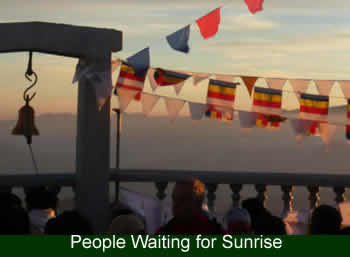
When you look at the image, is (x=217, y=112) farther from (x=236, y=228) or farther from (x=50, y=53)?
(x=236, y=228)

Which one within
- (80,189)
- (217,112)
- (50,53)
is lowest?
(80,189)

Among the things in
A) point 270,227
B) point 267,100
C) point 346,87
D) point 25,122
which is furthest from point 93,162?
point 270,227

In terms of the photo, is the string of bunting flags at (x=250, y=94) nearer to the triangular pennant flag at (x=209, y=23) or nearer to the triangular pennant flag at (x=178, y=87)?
the triangular pennant flag at (x=178, y=87)

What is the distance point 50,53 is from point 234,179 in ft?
8.46

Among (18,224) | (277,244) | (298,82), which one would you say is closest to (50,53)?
(298,82)

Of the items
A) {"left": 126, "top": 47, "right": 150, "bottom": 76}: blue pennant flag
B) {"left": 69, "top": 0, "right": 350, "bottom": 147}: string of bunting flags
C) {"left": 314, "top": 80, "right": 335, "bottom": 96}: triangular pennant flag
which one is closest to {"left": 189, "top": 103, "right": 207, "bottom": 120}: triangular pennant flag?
{"left": 69, "top": 0, "right": 350, "bottom": 147}: string of bunting flags

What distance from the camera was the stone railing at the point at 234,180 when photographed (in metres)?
8.86

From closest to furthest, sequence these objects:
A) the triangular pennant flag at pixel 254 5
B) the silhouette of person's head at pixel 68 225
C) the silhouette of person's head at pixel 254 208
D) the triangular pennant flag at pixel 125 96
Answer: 1. the silhouette of person's head at pixel 68 225
2. the silhouette of person's head at pixel 254 208
3. the triangular pennant flag at pixel 254 5
4. the triangular pennant flag at pixel 125 96

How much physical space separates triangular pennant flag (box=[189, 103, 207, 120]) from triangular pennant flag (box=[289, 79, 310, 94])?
113 cm

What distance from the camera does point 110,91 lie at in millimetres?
8664

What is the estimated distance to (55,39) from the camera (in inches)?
335

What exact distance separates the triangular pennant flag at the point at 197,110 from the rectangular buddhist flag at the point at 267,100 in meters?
0.66

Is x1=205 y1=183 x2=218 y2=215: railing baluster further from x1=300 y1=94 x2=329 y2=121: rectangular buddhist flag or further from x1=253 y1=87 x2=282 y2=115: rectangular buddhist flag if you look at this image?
x1=300 y1=94 x2=329 y2=121: rectangular buddhist flag

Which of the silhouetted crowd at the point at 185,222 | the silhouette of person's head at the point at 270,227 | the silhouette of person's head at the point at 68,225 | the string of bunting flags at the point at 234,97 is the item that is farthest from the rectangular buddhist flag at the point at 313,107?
the silhouette of person's head at the point at 68,225
